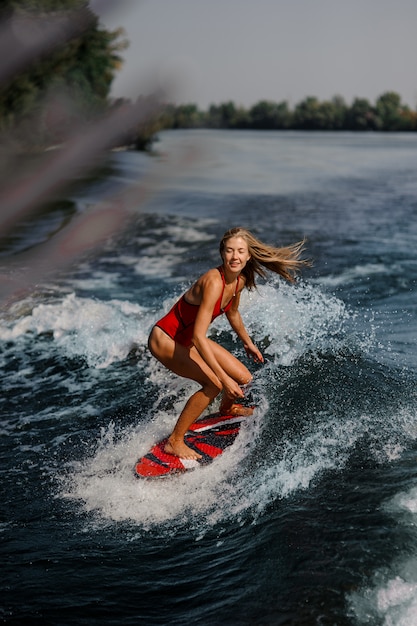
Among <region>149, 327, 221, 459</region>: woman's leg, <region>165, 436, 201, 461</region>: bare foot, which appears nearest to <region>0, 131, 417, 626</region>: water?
<region>165, 436, 201, 461</region>: bare foot

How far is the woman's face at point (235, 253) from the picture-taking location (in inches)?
207

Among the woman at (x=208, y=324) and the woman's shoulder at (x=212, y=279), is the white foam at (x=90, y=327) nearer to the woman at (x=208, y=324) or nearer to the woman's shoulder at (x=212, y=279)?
the woman at (x=208, y=324)

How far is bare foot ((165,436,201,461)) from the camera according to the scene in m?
5.88

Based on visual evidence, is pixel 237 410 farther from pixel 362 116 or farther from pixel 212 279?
pixel 362 116

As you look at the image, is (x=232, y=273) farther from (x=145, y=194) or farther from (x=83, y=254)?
(x=145, y=194)

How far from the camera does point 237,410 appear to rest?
21.2 feet

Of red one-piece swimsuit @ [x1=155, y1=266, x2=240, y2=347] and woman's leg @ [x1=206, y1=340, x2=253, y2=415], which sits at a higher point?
red one-piece swimsuit @ [x1=155, y1=266, x2=240, y2=347]

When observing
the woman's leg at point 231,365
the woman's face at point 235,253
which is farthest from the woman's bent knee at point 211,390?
the woman's face at point 235,253

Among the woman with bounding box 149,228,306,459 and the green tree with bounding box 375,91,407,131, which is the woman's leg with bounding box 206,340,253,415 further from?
the green tree with bounding box 375,91,407,131

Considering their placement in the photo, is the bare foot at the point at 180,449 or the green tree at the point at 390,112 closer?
the bare foot at the point at 180,449

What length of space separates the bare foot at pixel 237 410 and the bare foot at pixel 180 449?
61 centimetres

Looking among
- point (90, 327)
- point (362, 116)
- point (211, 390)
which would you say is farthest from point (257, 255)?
point (362, 116)

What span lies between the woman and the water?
606mm

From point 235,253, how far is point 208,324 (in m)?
0.55
